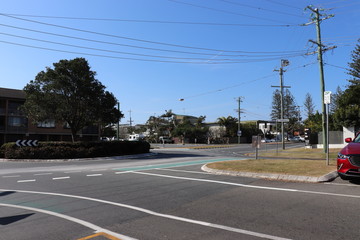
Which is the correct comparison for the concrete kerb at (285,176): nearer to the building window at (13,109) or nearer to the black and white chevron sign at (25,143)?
the black and white chevron sign at (25,143)

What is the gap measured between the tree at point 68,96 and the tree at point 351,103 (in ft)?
81.2

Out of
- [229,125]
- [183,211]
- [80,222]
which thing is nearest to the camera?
[80,222]

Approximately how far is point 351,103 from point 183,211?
38358 millimetres

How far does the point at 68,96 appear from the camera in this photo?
25.9m

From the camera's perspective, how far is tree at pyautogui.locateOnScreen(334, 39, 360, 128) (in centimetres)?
3117

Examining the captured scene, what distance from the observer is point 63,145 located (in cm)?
2491

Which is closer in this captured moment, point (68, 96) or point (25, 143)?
point (25, 143)

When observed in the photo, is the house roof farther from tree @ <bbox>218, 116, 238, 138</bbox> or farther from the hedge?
tree @ <bbox>218, 116, 238, 138</bbox>

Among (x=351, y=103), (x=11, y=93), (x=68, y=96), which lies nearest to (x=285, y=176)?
(x=68, y=96)

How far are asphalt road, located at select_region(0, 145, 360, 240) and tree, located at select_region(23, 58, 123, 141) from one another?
16.6 metres

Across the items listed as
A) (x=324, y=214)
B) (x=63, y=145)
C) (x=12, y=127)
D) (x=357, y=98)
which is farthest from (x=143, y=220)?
(x=12, y=127)

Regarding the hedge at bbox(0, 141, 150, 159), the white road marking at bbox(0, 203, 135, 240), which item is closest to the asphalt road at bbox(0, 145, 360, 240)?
the white road marking at bbox(0, 203, 135, 240)

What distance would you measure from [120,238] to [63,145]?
22338 mm

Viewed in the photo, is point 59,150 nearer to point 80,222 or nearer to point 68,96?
point 68,96
